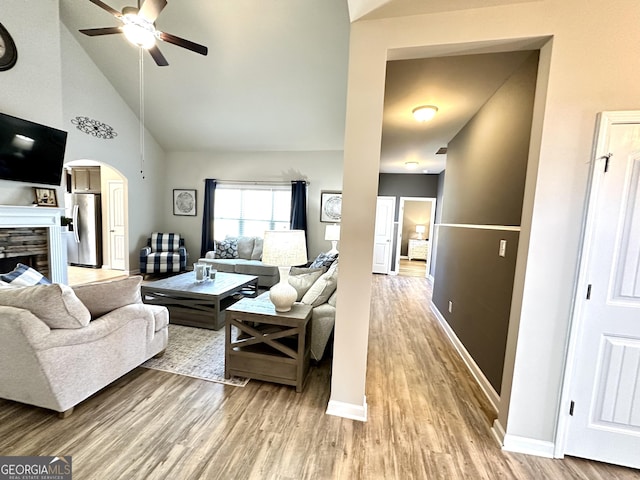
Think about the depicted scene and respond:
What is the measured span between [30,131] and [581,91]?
16.9 ft

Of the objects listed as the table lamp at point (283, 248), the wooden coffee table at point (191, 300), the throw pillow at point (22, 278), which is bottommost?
Answer: the wooden coffee table at point (191, 300)

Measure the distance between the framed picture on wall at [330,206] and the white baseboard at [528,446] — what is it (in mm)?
4431

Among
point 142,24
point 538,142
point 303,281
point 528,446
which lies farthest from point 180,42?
point 528,446

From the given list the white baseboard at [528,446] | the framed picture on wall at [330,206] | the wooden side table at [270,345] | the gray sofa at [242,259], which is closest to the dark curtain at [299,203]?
the framed picture on wall at [330,206]

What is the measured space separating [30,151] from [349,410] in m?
4.51

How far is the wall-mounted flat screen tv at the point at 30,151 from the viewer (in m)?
2.98

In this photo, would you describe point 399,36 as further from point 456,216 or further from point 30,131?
point 30,131

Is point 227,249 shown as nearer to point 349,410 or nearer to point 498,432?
point 349,410

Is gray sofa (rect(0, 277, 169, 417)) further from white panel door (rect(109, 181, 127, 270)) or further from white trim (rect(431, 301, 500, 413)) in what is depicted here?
white panel door (rect(109, 181, 127, 270))

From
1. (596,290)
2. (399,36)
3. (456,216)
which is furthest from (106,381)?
(456,216)

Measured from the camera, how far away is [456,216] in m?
3.14

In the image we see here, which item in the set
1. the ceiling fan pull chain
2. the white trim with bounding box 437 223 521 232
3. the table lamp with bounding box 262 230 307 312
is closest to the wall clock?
the ceiling fan pull chain

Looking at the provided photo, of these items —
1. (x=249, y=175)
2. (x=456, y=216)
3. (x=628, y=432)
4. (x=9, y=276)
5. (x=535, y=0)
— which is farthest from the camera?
(x=249, y=175)

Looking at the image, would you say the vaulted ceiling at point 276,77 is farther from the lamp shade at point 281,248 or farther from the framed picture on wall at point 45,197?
the framed picture on wall at point 45,197
